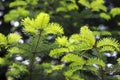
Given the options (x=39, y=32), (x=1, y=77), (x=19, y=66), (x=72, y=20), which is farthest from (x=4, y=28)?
(x=39, y=32)

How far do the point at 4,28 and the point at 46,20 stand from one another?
135 inches

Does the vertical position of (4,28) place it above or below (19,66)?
above

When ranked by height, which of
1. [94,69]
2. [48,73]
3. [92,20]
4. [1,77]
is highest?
[92,20]

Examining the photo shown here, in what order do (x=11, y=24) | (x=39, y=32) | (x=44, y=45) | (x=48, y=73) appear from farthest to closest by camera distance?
1. (x=11, y=24)
2. (x=48, y=73)
3. (x=44, y=45)
4. (x=39, y=32)

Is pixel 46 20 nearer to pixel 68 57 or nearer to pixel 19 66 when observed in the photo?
pixel 68 57

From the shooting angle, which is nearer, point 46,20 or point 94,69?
point 46,20

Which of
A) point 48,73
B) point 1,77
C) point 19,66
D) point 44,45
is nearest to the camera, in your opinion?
point 44,45

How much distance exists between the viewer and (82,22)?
4309 millimetres

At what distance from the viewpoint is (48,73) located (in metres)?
3.36

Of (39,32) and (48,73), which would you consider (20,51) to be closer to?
(39,32)

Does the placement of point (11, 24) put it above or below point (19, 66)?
above

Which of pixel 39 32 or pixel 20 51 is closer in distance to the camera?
pixel 39 32

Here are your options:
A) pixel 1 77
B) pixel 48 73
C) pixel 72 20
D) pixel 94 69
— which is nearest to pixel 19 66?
pixel 48 73

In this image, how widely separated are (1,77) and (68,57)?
319 cm
